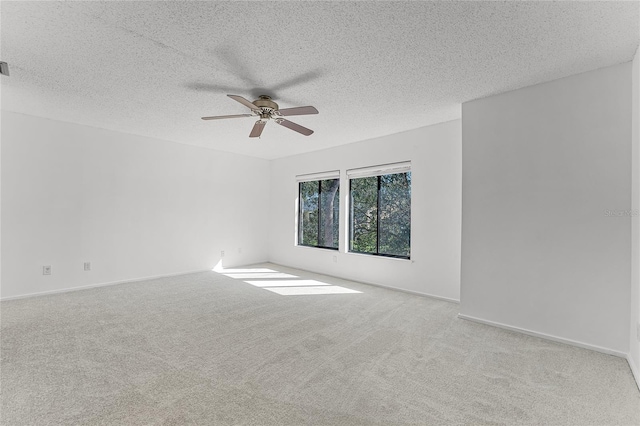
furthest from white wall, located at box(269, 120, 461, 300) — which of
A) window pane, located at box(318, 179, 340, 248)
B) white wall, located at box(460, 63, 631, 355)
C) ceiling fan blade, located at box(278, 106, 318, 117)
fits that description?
ceiling fan blade, located at box(278, 106, 318, 117)

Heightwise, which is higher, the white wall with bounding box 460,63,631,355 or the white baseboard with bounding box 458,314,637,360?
the white wall with bounding box 460,63,631,355

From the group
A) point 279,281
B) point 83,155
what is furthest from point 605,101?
point 83,155

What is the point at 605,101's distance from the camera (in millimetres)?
2459

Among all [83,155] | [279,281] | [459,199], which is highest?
[83,155]

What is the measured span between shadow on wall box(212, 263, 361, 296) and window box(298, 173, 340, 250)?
98 cm

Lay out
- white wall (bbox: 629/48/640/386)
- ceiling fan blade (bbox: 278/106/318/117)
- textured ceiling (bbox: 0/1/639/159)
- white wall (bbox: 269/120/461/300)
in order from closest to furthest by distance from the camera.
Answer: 1. textured ceiling (bbox: 0/1/639/159)
2. white wall (bbox: 629/48/640/386)
3. ceiling fan blade (bbox: 278/106/318/117)
4. white wall (bbox: 269/120/461/300)

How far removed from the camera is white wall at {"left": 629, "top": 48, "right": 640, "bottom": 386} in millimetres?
2135

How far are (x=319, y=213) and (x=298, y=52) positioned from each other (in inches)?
154

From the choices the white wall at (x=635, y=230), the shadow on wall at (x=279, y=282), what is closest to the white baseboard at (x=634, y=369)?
the white wall at (x=635, y=230)

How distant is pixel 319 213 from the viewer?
5.94m

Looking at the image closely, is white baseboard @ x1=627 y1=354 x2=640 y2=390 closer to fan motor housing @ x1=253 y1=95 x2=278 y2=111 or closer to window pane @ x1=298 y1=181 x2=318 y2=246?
fan motor housing @ x1=253 y1=95 x2=278 y2=111

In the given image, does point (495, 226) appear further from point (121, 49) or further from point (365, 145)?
point (121, 49)

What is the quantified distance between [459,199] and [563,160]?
1277 mm

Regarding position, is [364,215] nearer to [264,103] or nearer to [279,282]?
[279,282]
